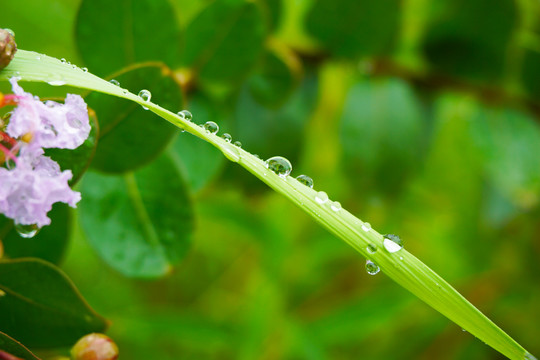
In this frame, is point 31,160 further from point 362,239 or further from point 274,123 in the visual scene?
point 274,123

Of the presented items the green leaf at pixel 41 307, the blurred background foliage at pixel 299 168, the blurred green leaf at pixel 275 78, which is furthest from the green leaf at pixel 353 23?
the green leaf at pixel 41 307

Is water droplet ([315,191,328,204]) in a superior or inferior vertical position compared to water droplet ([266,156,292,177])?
inferior

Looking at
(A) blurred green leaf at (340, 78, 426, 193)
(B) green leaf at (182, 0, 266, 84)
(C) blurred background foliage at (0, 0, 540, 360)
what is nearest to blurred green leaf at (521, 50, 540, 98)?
(C) blurred background foliage at (0, 0, 540, 360)

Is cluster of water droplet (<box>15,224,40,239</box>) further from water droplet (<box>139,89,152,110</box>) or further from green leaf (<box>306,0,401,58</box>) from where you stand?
green leaf (<box>306,0,401,58</box>)

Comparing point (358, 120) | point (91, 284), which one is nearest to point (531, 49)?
point (358, 120)

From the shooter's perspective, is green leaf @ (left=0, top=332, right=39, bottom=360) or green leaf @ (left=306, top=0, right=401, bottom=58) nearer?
green leaf @ (left=0, top=332, right=39, bottom=360)

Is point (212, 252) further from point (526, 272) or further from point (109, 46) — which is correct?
point (109, 46)

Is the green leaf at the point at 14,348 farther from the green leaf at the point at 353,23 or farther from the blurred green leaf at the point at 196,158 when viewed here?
the green leaf at the point at 353,23
